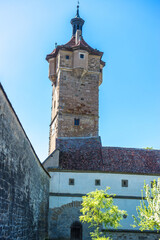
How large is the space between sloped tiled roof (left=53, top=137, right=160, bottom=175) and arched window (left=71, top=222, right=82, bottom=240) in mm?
3630

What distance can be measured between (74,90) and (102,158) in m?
10.8

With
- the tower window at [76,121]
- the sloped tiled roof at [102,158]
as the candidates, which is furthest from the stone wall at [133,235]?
the tower window at [76,121]

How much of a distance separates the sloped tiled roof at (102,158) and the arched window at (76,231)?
363 centimetres

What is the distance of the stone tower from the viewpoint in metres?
29.2

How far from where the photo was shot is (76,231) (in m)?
19.0

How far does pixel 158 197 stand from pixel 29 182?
6651mm

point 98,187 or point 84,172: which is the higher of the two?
point 84,172

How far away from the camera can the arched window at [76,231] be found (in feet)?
62.0

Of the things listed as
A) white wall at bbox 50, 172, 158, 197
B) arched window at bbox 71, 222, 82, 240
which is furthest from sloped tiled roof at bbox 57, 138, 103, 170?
arched window at bbox 71, 222, 82, 240

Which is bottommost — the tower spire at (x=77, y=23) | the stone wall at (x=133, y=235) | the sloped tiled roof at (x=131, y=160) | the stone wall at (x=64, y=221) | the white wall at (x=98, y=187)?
the stone wall at (x=133, y=235)

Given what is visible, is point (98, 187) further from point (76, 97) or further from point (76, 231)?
point (76, 97)

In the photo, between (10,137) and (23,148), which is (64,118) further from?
(10,137)

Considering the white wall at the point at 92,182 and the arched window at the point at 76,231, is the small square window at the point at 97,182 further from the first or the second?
the arched window at the point at 76,231

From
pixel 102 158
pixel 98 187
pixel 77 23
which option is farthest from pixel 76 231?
pixel 77 23
